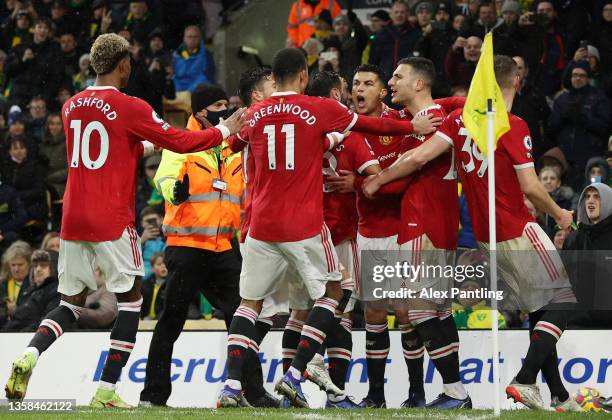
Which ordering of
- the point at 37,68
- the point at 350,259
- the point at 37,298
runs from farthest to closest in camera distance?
the point at 37,68 → the point at 37,298 → the point at 350,259

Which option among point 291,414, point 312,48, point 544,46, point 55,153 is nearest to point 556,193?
point 544,46

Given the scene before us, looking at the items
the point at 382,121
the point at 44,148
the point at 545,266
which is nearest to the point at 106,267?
the point at 382,121

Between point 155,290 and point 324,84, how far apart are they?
464 cm

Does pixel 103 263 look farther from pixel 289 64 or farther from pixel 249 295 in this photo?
pixel 289 64

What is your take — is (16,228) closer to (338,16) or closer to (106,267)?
(338,16)

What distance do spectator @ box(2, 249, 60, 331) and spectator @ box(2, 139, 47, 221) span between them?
3707 millimetres

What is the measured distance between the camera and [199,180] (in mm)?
10078

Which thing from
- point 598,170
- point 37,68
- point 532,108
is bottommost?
point 598,170

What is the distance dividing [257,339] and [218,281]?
84cm

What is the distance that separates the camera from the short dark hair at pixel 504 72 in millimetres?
9211

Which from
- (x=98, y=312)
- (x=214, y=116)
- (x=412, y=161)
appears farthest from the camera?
(x=98, y=312)

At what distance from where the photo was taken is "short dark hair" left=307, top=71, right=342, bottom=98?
9.98 meters

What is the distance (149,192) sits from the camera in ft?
54.4

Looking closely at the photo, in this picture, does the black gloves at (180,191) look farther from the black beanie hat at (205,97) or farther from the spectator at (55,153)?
the spectator at (55,153)
